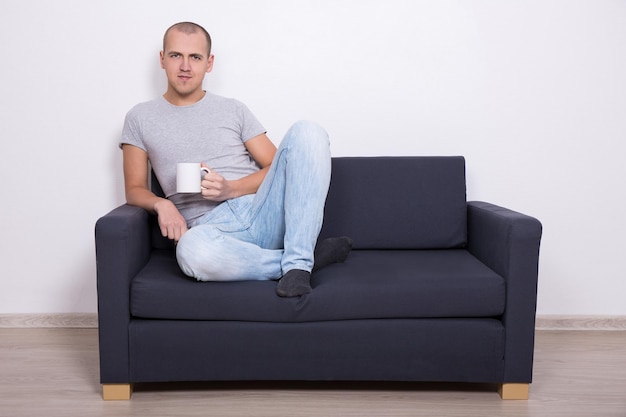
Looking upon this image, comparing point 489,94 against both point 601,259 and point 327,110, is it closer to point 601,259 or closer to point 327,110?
point 327,110

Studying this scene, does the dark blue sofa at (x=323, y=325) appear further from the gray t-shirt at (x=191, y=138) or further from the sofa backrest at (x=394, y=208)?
the sofa backrest at (x=394, y=208)

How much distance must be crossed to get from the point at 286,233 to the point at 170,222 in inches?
16.1

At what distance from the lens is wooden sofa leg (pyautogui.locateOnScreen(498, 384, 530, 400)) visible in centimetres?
216

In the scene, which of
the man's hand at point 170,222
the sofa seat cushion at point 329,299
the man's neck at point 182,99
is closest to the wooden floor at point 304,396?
the sofa seat cushion at point 329,299

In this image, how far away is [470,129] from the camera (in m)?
2.97

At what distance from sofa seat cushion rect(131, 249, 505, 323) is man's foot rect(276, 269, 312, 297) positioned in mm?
26

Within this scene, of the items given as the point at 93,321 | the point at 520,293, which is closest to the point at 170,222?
the point at 93,321

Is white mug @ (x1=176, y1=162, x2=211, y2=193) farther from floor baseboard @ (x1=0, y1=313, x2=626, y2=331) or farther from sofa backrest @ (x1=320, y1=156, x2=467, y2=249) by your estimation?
floor baseboard @ (x1=0, y1=313, x2=626, y2=331)

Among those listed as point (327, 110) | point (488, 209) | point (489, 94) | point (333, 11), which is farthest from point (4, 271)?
point (489, 94)

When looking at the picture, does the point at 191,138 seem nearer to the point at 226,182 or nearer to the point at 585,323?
the point at 226,182

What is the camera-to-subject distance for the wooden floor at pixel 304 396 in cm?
205

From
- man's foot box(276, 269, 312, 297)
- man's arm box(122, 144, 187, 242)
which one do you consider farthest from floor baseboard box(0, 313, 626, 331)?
man's foot box(276, 269, 312, 297)

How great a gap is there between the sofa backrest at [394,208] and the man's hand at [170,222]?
2.01ft

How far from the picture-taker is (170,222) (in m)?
2.28
